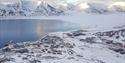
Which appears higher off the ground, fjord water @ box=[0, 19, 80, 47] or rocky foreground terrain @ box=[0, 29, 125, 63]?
rocky foreground terrain @ box=[0, 29, 125, 63]

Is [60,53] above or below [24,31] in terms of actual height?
above

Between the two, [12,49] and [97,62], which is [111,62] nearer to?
[97,62]

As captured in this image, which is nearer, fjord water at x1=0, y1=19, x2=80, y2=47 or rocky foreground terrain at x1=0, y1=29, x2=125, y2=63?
rocky foreground terrain at x1=0, y1=29, x2=125, y2=63

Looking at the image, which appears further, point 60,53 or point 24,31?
point 24,31

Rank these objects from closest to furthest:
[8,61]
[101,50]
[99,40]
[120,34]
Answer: [8,61], [101,50], [99,40], [120,34]

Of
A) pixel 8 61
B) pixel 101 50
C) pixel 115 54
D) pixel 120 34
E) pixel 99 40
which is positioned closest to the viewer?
pixel 8 61

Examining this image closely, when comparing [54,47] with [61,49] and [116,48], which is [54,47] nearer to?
[61,49]

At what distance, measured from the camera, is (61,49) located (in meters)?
61.2

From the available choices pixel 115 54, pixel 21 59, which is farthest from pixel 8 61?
pixel 115 54

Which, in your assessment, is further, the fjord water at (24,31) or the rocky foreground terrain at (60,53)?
the fjord water at (24,31)

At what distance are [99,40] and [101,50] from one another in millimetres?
16294

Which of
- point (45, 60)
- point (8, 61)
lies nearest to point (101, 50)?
point (45, 60)

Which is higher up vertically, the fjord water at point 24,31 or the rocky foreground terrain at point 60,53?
the rocky foreground terrain at point 60,53

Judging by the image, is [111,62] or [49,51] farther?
[49,51]
